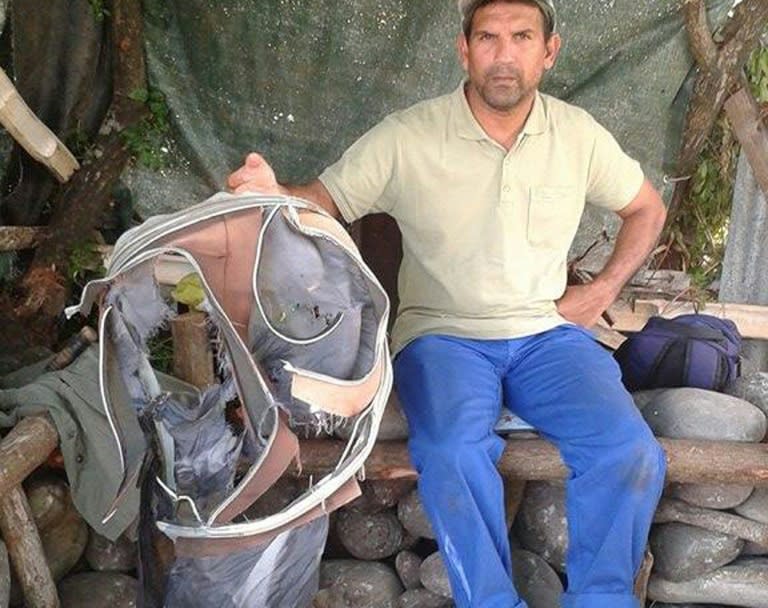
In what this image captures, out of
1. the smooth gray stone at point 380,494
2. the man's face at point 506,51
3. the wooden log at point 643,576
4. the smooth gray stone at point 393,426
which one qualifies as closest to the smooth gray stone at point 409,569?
the smooth gray stone at point 380,494

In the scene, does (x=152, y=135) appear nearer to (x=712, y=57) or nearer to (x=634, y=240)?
(x=634, y=240)

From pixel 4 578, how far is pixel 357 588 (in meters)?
1.12

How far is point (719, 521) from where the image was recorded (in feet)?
9.71

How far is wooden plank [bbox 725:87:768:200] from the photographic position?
171 inches

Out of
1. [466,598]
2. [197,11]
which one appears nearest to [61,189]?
[197,11]

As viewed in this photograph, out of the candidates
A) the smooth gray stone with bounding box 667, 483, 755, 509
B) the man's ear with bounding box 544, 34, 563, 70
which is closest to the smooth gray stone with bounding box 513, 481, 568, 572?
the smooth gray stone with bounding box 667, 483, 755, 509

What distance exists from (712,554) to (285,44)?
272 centimetres

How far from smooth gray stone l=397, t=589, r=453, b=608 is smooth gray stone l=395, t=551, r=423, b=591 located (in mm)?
32

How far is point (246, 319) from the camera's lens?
7.45 ft

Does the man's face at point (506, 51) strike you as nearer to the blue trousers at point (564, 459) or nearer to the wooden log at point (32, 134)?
the blue trousers at point (564, 459)

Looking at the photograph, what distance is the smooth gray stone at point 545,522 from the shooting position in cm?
304

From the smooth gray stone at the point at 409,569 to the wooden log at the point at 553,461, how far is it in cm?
42

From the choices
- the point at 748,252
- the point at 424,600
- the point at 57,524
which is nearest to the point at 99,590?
the point at 57,524

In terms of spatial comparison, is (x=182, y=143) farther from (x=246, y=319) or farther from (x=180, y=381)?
Answer: (x=246, y=319)
